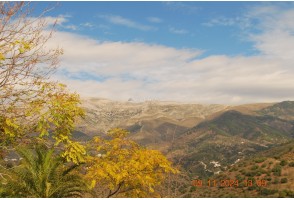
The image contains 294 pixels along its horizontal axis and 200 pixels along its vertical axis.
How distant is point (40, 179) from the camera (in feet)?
45.9

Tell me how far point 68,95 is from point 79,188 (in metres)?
3.96

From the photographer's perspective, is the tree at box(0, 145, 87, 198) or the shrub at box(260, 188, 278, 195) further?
the shrub at box(260, 188, 278, 195)

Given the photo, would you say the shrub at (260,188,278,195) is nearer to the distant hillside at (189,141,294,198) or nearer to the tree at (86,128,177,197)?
the distant hillside at (189,141,294,198)

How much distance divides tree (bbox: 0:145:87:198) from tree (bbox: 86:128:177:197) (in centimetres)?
106

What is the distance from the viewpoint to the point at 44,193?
553 inches

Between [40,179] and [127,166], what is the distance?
139 inches

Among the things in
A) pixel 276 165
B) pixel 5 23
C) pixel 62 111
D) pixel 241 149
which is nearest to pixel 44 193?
pixel 62 111

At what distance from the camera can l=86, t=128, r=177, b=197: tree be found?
45.0ft

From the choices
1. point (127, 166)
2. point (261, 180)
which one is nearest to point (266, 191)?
point (261, 180)

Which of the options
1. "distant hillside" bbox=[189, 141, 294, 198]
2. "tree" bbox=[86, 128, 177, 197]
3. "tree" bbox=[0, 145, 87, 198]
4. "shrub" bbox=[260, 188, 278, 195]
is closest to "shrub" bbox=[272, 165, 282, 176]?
"distant hillside" bbox=[189, 141, 294, 198]

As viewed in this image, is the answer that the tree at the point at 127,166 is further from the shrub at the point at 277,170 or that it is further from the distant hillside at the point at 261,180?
the shrub at the point at 277,170

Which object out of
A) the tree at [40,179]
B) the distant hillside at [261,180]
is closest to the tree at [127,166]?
the tree at [40,179]

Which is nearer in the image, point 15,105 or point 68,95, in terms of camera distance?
point 15,105

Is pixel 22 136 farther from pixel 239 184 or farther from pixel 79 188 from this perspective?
pixel 239 184
